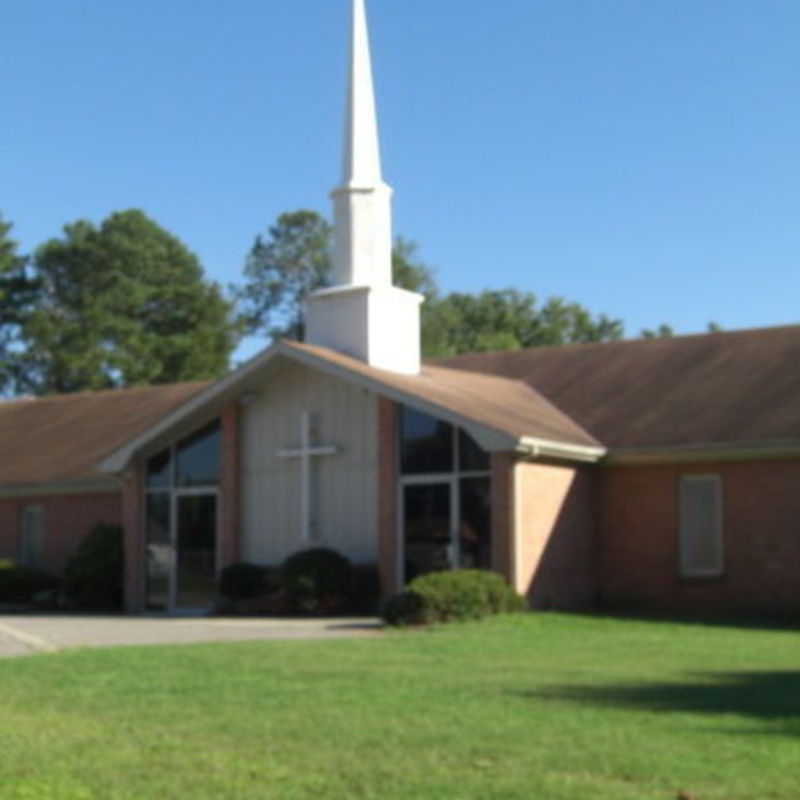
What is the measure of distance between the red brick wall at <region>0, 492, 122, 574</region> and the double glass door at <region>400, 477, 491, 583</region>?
856 cm

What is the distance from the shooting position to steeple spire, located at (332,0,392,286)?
1057 inches

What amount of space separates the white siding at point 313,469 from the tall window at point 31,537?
26.8 feet

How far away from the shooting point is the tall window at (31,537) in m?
32.7

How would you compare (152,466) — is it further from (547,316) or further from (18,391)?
(547,316)

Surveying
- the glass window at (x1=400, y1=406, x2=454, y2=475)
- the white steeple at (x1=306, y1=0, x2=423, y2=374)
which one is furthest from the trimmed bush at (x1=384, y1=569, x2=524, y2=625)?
the white steeple at (x1=306, y1=0, x2=423, y2=374)

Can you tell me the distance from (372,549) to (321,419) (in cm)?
244

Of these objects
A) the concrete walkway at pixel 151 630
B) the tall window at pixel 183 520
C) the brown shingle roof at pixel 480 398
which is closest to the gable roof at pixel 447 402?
the brown shingle roof at pixel 480 398

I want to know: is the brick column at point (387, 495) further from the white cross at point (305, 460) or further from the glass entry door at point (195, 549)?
the glass entry door at point (195, 549)

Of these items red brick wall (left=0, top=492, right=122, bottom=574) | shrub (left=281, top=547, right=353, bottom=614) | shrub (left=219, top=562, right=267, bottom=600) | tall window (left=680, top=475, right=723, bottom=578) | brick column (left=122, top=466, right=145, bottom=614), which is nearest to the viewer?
shrub (left=281, top=547, right=353, bottom=614)

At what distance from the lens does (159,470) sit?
1072 inches

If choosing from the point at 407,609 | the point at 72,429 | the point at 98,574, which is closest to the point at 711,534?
the point at 407,609

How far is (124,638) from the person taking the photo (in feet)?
63.7

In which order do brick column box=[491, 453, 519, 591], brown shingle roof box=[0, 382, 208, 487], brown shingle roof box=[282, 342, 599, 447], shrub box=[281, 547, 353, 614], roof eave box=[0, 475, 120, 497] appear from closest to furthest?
brick column box=[491, 453, 519, 591]
brown shingle roof box=[282, 342, 599, 447]
shrub box=[281, 547, 353, 614]
roof eave box=[0, 475, 120, 497]
brown shingle roof box=[0, 382, 208, 487]

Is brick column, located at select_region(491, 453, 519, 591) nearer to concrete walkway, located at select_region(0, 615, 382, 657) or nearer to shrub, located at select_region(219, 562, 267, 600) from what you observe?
concrete walkway, located at select_region(0, 615, 382, 657)
